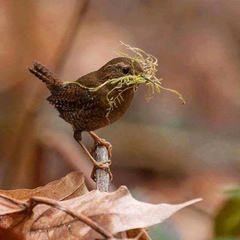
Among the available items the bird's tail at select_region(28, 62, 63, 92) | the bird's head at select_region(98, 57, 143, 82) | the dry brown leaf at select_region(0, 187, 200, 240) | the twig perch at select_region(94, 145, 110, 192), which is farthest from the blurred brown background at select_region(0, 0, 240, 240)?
the dry brown leaf at select_region(0, 187, 200, 240)

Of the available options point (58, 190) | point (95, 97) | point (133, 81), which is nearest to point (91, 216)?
A: point (58, 190)

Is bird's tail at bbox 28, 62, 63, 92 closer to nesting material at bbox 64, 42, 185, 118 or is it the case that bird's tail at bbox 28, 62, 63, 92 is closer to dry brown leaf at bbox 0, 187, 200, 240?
nesting material at bbox 64, 42, 185, 118

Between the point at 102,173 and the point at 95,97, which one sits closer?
the point at 102,173

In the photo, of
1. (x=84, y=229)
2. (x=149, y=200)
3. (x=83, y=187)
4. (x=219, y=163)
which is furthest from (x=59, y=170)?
(x=84, y=229)

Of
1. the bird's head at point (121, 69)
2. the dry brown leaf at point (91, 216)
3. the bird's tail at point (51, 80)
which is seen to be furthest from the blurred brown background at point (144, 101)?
the dry brown leaf at point (91, 216)

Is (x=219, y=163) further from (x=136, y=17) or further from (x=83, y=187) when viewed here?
(x=83, y=187)

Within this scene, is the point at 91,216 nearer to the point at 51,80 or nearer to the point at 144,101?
the point at 51,80
